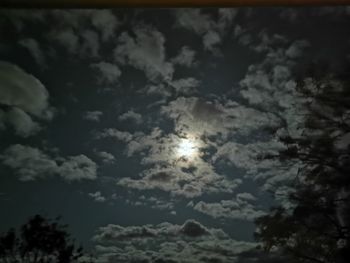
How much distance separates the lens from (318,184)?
12.1ft

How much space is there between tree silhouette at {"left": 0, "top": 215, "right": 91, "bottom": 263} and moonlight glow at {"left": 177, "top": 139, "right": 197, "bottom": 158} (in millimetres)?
962

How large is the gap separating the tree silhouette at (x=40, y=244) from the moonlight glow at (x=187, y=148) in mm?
962

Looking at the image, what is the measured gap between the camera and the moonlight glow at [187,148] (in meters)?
3.78

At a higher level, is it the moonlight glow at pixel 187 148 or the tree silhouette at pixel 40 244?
the moonlight glow at pixel 187 148

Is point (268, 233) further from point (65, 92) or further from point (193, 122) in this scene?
point (65, 92)

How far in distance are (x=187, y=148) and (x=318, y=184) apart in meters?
0.96

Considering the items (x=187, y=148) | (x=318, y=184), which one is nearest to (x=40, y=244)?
(x=187, y=148)

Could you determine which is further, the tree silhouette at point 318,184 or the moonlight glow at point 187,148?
the moonlight glow at point 187,148

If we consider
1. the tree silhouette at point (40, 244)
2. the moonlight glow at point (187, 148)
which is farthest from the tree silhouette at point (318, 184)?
the tree silhouette at point (40, 244)

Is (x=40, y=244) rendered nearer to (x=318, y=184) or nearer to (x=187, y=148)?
(x=187, y=148)

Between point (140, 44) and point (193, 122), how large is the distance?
2.45 ft

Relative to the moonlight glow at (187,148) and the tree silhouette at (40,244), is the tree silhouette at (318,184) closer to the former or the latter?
the moonlight glow at (187,148)

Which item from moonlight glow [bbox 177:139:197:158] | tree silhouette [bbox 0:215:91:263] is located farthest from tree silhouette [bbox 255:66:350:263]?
tree silhouette [bbox 0:215:91:263]

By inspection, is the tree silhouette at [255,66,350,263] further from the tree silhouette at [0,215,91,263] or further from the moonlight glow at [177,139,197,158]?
the tree silhouette at [0,215,91,263]
